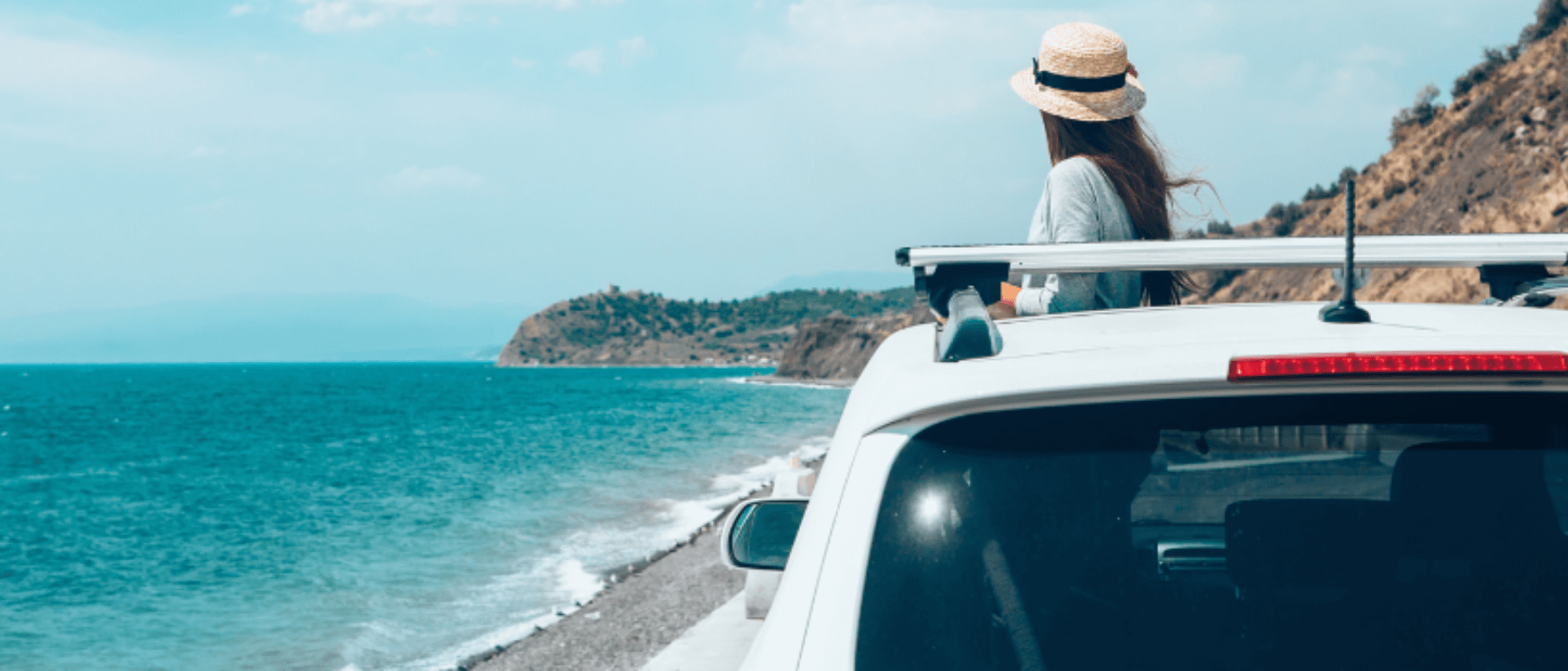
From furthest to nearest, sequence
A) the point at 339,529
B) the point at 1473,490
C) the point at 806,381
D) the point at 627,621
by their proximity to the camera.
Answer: the point at 806,381
the point at 339,529
the point at 627,621
the point at 1473,490

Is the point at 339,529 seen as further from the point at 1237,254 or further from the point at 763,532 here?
the point at 1237,254

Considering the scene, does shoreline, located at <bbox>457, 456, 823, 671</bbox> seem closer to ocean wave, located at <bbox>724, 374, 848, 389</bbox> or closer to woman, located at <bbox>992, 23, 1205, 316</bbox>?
woman, located at <bbox>992, 23, 1205, 316</bbox>

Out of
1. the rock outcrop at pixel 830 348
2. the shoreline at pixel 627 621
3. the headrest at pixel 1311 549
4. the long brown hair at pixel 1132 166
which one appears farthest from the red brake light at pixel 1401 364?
the rock outcrop at pixel 830 348

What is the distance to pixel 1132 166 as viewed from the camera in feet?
11.6

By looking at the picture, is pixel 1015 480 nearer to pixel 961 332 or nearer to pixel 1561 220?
pixel 961 332

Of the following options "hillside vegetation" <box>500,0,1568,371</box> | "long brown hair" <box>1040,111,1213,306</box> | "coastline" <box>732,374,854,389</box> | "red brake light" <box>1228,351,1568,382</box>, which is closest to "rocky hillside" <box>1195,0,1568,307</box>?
"hillside vegetation" <box>500,0,1568,371</box>

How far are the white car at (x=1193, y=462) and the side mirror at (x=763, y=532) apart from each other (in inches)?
24.9

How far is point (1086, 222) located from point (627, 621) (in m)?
7.48

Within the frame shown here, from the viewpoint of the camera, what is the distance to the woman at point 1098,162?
3.26 meters

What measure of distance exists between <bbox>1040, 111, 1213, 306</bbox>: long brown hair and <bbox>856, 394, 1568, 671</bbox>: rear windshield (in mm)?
1994

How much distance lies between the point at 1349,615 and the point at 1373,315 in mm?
504

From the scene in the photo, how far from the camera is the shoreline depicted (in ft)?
28.4

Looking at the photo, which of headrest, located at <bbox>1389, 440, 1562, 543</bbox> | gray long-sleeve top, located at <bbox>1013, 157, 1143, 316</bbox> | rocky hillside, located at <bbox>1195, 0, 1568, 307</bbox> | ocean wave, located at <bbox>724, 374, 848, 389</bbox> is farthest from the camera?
ocean wave, located at <bbox>724, 374, 848, 389</bbox>

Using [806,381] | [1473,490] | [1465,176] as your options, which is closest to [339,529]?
[1473,490]
